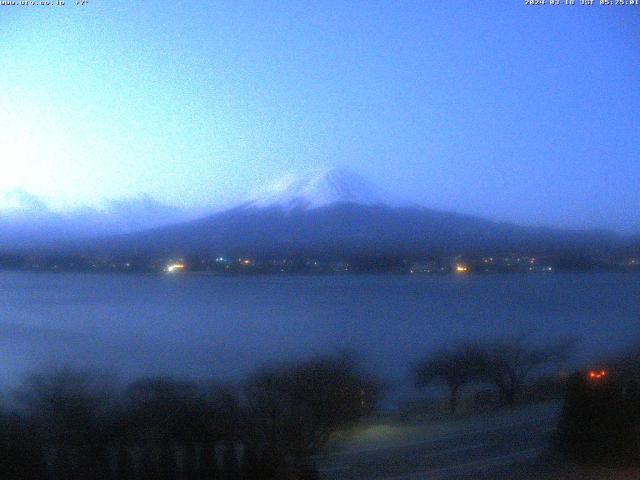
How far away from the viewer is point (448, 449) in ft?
15.3

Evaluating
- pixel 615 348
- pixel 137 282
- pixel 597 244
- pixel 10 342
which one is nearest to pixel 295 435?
pixel 10 342

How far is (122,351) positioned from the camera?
5.34 meters

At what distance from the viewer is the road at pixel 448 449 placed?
13.9 ft

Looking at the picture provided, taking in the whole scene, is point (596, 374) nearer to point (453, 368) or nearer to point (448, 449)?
point (453, 368)

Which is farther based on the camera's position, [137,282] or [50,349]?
[137,282]

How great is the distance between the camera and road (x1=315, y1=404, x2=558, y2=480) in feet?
13.9

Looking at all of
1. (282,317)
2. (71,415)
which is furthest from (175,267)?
(71,415)

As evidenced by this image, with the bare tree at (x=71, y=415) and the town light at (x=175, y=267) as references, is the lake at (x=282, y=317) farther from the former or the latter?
the bare tree at (x=71, y=415)

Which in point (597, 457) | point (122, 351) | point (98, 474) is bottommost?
point (597, 457)

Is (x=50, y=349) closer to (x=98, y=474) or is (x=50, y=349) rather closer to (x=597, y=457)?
(x=98, y=474)

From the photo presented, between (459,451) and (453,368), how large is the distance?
1380mm

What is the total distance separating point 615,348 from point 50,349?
15.0ft

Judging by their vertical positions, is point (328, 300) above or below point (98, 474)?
above

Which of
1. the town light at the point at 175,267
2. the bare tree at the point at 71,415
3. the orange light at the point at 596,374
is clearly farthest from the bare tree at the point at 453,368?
the bare tree at the point at 71,415
